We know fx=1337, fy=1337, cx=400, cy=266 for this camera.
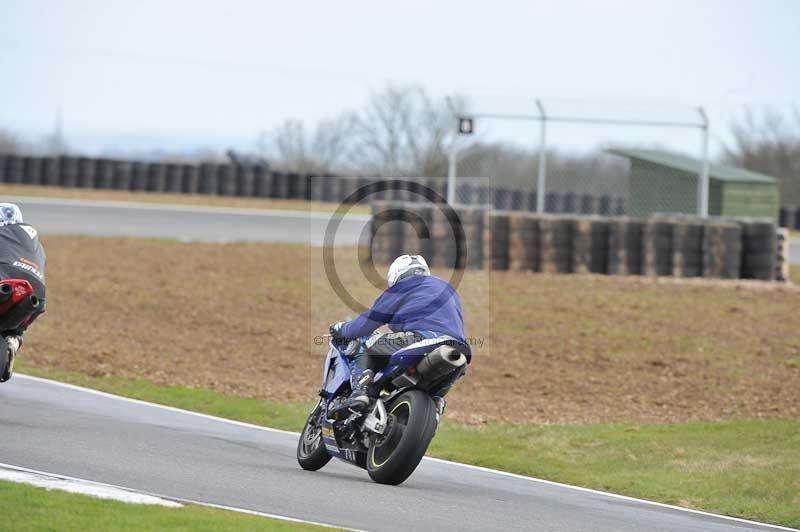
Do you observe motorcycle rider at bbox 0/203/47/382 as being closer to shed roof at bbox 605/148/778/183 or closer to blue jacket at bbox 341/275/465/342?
blue jacket at bbox 341/275/465/342

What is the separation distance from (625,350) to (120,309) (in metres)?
7.73

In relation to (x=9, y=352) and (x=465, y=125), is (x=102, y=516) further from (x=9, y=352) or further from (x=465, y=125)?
(x=465, y=125)

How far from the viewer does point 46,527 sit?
265 inches

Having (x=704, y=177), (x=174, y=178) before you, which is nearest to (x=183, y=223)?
(x=174, y=178)

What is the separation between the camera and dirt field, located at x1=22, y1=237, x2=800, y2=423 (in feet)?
51.1

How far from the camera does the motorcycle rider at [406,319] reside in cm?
945

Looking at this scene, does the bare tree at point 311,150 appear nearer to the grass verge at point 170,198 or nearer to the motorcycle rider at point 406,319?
the grass verge at point 170,198

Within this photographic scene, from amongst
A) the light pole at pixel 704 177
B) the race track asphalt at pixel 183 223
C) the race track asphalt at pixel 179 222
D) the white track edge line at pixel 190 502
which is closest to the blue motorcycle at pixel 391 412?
the white track edge line at pixel 190 502

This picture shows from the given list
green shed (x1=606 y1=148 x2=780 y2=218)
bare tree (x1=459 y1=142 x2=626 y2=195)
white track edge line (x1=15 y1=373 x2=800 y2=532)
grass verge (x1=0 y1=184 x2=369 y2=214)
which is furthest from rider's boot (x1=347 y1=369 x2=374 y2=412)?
grass verge (x1=0 y1=184 x2=369 y2=214)

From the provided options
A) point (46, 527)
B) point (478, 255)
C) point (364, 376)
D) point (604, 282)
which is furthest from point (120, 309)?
point (46, 527)

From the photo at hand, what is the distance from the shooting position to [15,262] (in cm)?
1048

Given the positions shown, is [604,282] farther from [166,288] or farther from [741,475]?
[741,475]

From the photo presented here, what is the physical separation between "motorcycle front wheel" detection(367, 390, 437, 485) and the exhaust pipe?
0.15m

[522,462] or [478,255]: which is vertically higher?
[478,255]
